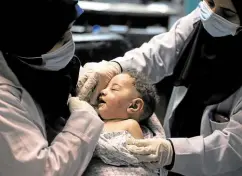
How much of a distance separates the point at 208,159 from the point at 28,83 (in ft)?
2.61

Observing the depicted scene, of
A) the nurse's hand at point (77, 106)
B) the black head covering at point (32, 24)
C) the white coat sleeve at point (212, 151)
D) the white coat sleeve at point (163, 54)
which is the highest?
the black head covering at point (32, 24)

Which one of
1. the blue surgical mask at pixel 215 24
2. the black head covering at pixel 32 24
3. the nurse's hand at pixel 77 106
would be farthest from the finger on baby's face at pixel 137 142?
the blue surgical mask at pixel 215 24

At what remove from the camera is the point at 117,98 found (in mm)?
1693

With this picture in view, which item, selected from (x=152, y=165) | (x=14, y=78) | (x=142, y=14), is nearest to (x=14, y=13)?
(x=14, y=78)

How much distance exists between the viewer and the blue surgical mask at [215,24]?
1663mm

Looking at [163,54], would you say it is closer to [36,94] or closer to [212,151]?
[212,151]

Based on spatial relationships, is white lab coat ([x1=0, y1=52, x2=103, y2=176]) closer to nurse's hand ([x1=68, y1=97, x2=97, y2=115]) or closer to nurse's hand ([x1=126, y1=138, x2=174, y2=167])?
nurse's hand ([x1=68, y1=97, x2=97, y2=115])

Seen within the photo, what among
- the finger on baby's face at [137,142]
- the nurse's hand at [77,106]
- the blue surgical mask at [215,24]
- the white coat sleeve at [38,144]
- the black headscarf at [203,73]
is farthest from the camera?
the black headscarf at [203,73]

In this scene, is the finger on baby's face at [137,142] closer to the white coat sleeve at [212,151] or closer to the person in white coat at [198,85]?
the person in white coat at [198,85]

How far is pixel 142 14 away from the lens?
12.9ft

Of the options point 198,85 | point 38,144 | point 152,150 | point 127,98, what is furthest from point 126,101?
point 38,144

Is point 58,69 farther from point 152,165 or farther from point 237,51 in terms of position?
point 237,51

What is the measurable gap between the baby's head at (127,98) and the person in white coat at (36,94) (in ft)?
0.92

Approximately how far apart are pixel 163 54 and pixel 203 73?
0.27 meters
